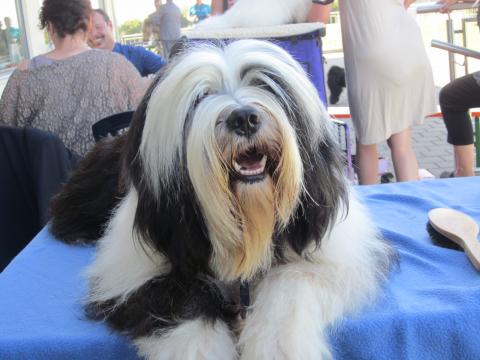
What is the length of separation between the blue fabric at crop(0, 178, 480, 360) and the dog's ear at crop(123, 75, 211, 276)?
9.6 inches

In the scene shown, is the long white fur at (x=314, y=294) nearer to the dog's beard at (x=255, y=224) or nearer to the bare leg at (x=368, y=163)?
the dog's beard at (x=255, y=224)

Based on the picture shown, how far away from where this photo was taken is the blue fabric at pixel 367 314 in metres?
1.42

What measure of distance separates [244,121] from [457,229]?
89 centimetres

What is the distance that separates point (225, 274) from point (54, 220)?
100 centimetres

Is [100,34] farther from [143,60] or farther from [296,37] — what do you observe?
[296,37]

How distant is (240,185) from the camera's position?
1.39m

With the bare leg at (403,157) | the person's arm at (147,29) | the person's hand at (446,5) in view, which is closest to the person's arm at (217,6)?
the bare leg at (403,157)

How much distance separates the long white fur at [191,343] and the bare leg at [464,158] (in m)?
3.54

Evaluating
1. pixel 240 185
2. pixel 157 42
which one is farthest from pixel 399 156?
pixel 157 42

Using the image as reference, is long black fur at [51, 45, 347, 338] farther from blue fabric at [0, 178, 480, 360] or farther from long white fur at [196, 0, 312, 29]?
long white fur at [196, 0, 312, 29]

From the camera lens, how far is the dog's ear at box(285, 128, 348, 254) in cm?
148

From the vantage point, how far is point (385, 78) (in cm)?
354

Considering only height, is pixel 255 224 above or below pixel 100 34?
below

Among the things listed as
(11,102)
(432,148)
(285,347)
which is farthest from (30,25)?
(285,347)
